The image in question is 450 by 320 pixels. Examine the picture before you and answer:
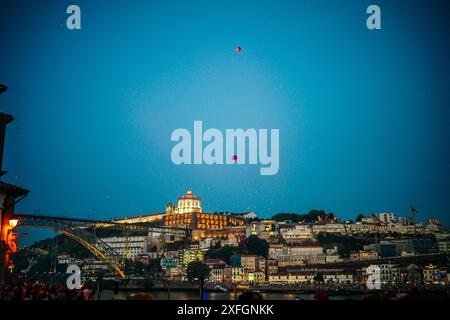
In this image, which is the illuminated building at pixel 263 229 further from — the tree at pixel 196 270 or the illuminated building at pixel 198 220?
the tree at pixel 196 270

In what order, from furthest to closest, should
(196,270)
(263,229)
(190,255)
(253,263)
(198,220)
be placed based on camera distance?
(198,220) < (263,229) < (190,255) < (253,263) < (196,270)

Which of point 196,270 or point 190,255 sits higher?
point 190,255

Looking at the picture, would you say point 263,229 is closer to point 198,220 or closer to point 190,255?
point 198,220

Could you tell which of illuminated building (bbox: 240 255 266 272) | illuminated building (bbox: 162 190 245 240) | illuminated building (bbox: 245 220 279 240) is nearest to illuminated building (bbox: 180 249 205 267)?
illuminated building (bbox: 240 255 266 272)

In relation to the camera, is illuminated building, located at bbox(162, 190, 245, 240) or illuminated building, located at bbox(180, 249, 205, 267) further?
illuminated building, located at bbox(162, 190, 245, 240)

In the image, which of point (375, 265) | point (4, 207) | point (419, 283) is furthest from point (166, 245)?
point (4, 207)

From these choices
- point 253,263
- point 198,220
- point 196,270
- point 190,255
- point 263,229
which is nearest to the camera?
point 196,270

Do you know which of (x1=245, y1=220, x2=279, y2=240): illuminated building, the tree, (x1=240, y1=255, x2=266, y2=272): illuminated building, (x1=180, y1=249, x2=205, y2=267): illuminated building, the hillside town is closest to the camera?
the tree

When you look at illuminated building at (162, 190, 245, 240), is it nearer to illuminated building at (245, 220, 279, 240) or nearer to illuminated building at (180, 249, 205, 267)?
illuminated building at (245, 220, 279, 240)

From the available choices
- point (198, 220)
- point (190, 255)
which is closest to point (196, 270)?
point (190, 255)

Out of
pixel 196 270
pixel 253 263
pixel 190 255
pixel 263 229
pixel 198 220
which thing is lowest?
pixel 196 270
